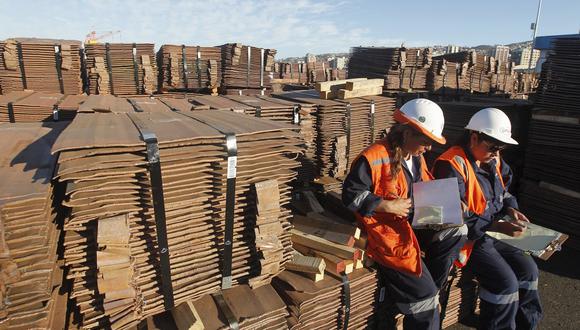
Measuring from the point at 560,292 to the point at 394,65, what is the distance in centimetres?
714

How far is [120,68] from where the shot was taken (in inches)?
366

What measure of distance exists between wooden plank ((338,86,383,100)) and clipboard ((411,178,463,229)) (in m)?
2.98

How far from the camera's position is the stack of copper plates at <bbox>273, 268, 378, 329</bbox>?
3.19m

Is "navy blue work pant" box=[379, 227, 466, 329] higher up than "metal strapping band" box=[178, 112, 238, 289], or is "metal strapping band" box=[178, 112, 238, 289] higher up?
"metal strapping band" box=[178, 112, 238, 289]

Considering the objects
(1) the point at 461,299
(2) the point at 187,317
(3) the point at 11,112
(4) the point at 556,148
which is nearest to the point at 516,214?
(1) the point at 461,299

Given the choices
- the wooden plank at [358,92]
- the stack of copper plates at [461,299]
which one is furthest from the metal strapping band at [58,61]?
the stack of copper plates at [461,299]

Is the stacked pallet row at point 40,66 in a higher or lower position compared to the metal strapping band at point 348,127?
higher

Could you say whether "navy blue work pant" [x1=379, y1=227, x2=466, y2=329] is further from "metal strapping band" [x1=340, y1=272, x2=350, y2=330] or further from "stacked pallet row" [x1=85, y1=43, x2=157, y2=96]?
"stacked pallet row" [x1=85, y1=43, x2=157, y2=96]

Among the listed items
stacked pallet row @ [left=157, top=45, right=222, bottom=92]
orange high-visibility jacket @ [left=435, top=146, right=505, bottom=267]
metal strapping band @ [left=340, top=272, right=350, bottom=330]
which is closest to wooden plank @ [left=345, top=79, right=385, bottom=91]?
orange high-visibility jacket @ [left=435, top=146, right=505, bottom=267]

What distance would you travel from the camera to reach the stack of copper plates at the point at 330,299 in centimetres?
319

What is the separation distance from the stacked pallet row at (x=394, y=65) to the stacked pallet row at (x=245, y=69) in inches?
121

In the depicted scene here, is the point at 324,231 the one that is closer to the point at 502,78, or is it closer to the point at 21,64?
the point at 21,64

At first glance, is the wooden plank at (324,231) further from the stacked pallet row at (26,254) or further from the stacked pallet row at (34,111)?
the stacked pallet row at (34,111)

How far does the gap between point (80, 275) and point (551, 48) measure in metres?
8.30
